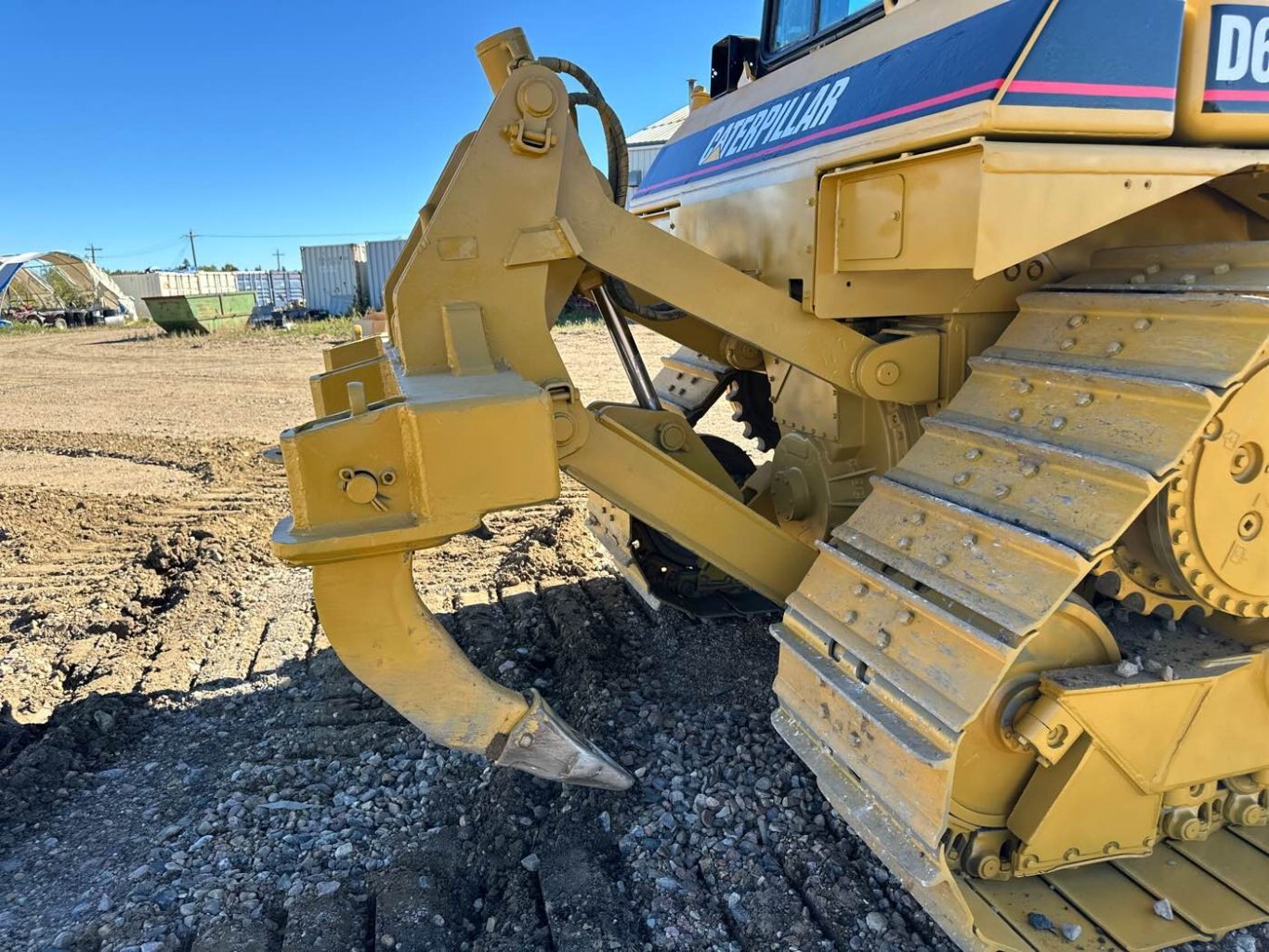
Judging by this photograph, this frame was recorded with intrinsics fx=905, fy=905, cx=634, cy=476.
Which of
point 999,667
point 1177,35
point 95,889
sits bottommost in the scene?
point 95,889

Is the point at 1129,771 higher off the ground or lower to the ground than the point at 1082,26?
lower

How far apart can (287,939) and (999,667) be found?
194cm

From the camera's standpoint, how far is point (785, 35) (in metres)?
4.14

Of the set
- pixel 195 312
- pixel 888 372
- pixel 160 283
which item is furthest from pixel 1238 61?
pixel 160 283

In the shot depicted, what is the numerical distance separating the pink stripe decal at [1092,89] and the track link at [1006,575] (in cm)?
41

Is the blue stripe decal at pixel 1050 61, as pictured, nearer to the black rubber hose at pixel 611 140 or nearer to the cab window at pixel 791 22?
the black rubber hose at pixel 611 140

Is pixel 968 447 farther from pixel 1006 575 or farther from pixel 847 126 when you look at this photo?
pixel 847 126

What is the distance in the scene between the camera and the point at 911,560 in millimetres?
2252

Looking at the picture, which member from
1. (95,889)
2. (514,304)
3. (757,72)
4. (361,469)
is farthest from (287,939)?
(757,72)

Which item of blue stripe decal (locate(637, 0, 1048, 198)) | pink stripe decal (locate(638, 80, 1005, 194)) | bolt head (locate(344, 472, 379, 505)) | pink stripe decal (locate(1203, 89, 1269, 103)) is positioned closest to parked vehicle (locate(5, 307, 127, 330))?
pink stripe decal (locate(638, 80, 1005, 194))

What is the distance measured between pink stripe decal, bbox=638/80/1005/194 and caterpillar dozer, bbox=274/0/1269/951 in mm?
19

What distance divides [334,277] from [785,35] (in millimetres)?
24388

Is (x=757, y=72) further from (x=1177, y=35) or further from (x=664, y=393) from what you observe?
(x=1177, y=35)

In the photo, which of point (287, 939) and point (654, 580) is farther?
point (654, 580)
